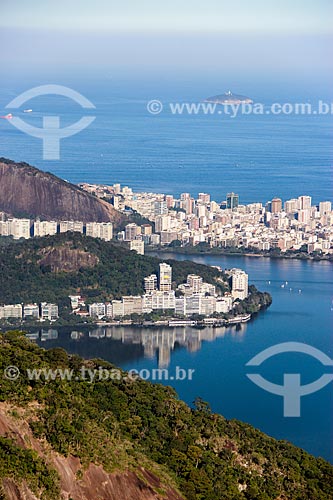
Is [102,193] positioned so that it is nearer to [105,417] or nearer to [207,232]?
[207,232]

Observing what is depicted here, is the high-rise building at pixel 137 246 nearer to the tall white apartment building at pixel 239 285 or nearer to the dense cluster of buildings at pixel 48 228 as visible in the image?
the dense cluster of buildings at pixel 48 228

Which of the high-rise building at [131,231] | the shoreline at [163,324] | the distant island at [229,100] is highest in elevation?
the distant island at [229,100]

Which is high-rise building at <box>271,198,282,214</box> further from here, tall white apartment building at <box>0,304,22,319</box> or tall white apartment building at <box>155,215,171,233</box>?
tall white apartment building at <box>0,304,22,319</box>

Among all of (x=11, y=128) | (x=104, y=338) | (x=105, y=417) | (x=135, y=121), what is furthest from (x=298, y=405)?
(x=135, y=121)

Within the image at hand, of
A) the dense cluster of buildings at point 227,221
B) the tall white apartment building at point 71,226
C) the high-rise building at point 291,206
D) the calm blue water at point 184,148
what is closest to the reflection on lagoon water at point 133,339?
the tall white apartment building at point 71,226

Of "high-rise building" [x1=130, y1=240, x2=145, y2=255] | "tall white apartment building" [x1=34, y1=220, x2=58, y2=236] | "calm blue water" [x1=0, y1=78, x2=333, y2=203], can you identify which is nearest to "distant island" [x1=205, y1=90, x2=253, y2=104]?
"calm blue water" [x1=0, y1=78, x2=333, y2=203]
